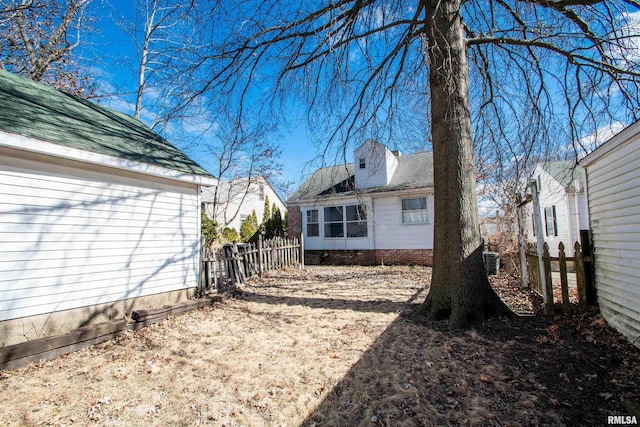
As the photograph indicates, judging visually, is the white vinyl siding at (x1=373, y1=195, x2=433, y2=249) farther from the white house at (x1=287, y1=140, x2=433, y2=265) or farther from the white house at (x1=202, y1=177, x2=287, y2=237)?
the white house at (x1=202, y1=177, x2=287, y2=237)

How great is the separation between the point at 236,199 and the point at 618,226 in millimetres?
21608

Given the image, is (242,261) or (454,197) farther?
(242,261)

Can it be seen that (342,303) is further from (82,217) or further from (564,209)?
(564,209)

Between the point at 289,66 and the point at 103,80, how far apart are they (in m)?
12.4

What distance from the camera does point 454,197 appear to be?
204 inches

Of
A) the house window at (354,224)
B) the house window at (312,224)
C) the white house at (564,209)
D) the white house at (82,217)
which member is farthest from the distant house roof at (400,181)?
the white house at (82,217)

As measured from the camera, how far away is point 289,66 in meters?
6.53

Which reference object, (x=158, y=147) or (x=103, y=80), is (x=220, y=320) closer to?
(x=158, y=147)

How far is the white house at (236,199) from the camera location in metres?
19.8

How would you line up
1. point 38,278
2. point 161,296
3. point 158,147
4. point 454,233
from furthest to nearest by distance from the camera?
point 158,147 → point 161,296 → point 454,233 → point 38,278

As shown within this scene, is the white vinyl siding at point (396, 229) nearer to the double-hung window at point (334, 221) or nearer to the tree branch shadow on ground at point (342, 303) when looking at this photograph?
the double-hung window at point (334, 221)

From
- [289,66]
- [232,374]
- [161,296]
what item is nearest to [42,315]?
[161,296]

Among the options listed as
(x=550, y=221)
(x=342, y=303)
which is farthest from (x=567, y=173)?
(x=550, y=221)

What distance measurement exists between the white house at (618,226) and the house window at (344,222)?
9.59m
